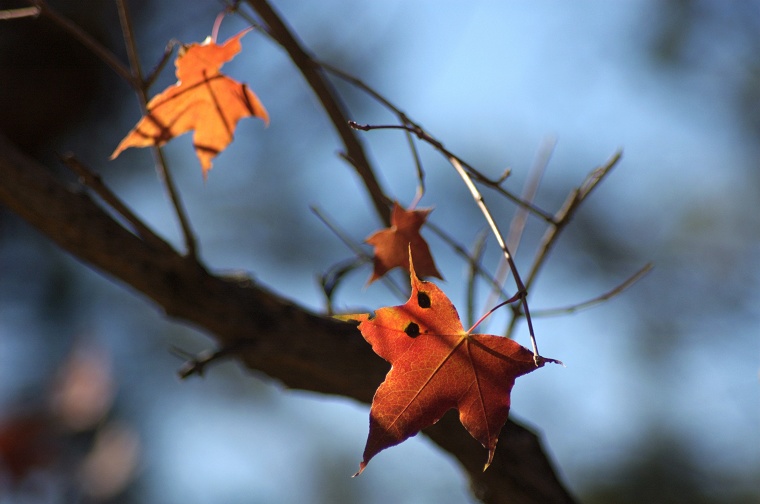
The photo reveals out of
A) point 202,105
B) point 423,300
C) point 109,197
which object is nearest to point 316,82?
point 202,105

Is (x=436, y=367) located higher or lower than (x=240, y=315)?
higher

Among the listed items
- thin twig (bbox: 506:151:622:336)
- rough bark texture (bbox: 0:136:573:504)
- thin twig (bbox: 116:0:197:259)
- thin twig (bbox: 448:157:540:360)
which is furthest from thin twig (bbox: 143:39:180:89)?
thin twig (bbox: 506:151:622:336)

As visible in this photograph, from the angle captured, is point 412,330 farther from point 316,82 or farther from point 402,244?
point 316,82

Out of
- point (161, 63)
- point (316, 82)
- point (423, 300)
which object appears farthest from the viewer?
point (316, 82)

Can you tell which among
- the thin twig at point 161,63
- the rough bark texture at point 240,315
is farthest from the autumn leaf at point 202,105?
the rough bark texture at point 240,315

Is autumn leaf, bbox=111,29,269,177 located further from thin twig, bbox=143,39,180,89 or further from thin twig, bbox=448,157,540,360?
thin twig, bbox=448,157,540,360

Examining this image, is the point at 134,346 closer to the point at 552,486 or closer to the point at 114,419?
the point at 114,419
